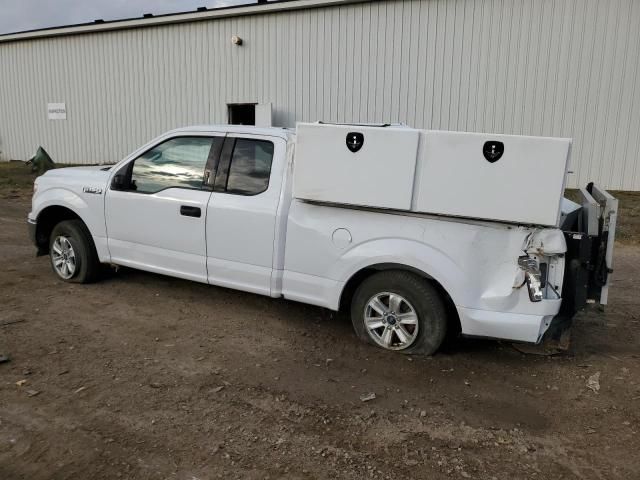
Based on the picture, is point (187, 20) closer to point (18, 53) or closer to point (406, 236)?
point (18, 53)

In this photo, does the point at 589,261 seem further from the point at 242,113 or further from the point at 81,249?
the point at 242,113

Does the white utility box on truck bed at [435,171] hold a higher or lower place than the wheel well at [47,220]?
higher

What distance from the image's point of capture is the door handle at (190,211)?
5191 millimetres

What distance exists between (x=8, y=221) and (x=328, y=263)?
7.99 meters

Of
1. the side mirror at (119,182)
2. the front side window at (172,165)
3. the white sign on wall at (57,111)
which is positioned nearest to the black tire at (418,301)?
the front side window at (172,165)

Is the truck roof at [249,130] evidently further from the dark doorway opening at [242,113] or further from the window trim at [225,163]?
the dark doorway opening at [242,113]

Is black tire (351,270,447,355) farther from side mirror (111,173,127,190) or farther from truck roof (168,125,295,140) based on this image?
side mirror (111,173,127,190)

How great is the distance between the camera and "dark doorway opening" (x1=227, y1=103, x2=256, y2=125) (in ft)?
56.8

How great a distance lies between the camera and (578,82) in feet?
42.4

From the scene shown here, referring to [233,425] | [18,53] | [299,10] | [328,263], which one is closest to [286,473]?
[233,425]

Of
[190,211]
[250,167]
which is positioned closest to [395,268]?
[250,167]

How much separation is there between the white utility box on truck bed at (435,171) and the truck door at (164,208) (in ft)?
3.91

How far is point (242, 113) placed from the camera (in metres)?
17.7

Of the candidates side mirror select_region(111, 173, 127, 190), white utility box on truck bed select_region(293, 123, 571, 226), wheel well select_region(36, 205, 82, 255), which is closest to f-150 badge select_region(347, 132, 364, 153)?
white utility box on truck bed select_region(293, 123, 571, 226)
